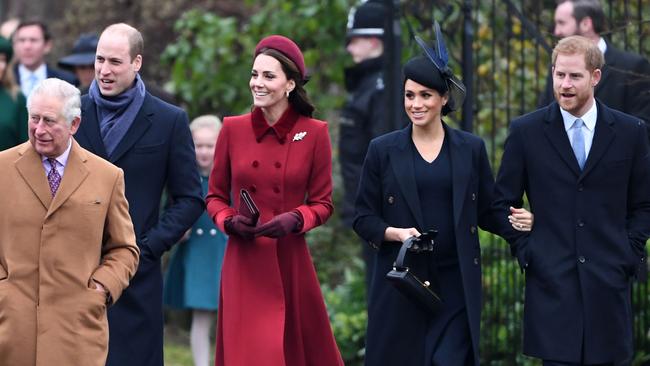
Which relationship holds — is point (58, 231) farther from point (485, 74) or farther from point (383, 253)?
point (485, 74)

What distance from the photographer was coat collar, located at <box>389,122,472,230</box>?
788cm

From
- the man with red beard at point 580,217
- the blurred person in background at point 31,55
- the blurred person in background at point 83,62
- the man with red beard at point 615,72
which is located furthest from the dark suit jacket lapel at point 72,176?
the blurred person in background at point 31,55

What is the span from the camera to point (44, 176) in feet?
22.7

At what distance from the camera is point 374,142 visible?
320 inches

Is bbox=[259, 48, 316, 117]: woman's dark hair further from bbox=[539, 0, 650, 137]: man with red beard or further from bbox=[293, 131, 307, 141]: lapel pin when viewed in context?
bbox=[539, 0, 650, 137]: man with red beard

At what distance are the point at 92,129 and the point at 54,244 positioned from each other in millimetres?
1259

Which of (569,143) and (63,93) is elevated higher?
(63,93)

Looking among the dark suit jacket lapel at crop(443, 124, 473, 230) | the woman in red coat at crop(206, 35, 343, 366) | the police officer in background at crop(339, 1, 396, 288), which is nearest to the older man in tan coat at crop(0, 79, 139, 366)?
the woman in red coat at crop(206, 35, 343, 366)

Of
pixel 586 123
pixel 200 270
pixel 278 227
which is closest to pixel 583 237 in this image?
pixel 586 123

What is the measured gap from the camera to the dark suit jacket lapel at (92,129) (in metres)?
7.95

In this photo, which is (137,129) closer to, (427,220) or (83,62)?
(427,220)

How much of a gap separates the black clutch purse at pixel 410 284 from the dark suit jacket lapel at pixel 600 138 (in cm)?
95

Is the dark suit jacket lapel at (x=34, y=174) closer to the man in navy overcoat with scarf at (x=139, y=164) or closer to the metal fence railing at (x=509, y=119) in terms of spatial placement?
the man in navy overcoat with scarf at (x=139, y=164)

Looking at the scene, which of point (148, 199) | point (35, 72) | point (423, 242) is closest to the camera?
point (423, 242)
